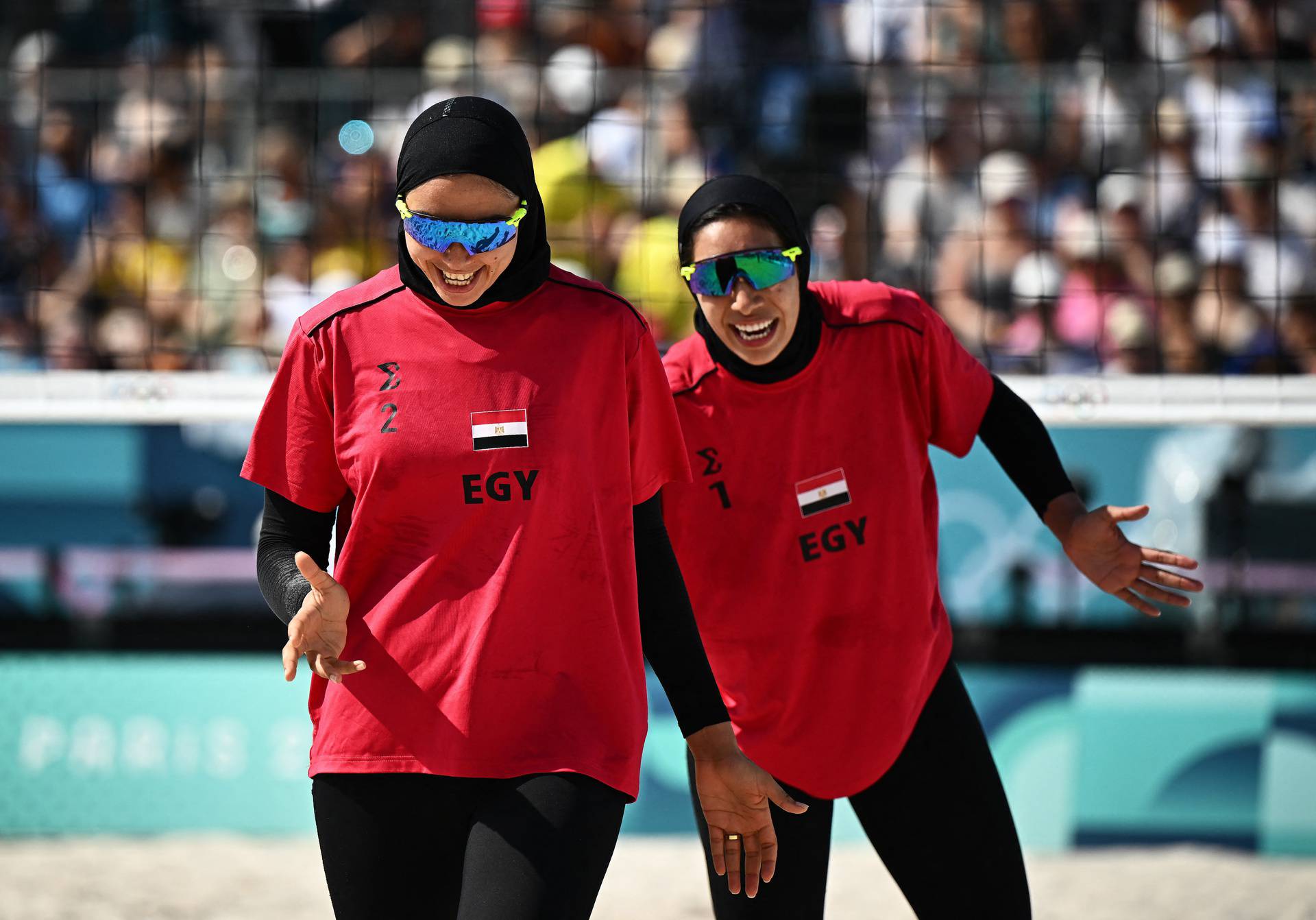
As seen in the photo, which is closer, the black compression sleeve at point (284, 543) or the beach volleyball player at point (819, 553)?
the black compression sleeve at point (284, 543)

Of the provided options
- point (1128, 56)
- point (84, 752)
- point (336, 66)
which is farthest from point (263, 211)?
point (1128, 56)

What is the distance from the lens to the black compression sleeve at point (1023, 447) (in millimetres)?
2977

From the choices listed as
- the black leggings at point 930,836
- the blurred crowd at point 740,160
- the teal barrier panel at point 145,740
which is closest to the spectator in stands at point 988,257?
the blurred crowd at point 740,160

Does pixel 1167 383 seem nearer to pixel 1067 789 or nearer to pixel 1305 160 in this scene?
pixel 1067 789

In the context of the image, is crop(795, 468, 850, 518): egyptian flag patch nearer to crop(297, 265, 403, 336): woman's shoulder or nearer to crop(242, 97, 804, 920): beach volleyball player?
crop(242, 97, 804, 920): beach volleyball player

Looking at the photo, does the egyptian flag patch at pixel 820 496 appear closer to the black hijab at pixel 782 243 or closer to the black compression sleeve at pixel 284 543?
the black hijab at pixel 782 243

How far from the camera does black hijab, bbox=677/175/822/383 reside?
9.39 feet

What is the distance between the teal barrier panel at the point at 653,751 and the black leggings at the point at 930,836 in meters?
3.10

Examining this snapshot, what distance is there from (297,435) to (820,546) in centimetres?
106

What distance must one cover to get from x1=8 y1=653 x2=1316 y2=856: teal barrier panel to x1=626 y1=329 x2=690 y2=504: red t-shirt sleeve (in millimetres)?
3720

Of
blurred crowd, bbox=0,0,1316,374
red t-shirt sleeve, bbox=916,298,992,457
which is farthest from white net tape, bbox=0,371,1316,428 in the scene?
red t-shirt sleeve, bbox=916,298,992,457

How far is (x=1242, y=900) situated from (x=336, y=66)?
5704 millimetres

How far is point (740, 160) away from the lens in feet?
23.0

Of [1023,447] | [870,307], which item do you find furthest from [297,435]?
[1023,447]
